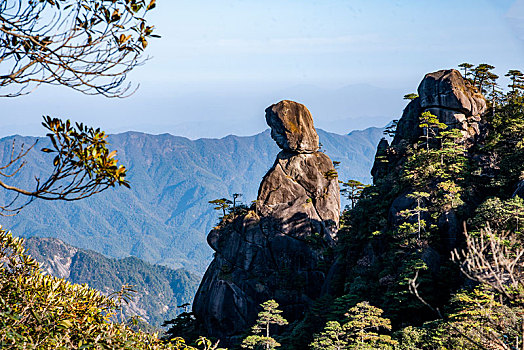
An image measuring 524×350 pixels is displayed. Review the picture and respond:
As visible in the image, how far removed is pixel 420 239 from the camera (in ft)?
100

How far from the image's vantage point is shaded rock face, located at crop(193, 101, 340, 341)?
45.4 m

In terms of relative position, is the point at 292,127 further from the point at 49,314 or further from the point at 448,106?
the point at 49,314

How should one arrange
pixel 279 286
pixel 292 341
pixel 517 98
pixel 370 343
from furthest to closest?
pixel 279 286 < pixel 517 98 < pixel 292 341 < pixel 370 343

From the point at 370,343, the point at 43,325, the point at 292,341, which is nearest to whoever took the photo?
the point at 43,325

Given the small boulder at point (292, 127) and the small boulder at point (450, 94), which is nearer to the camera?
the small boulder at point (450, 94)

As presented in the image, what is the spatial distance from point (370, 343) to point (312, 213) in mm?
25761

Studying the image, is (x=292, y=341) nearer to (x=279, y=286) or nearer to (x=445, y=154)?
(x=279, y=286)

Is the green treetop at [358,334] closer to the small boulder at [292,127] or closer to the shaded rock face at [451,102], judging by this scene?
the shaded rock face at [451,102]

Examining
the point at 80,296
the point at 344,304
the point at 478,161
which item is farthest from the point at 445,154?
the point at 80,296

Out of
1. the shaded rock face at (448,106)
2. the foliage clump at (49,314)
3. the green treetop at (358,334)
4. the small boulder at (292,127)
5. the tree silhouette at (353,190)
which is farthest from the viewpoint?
the small boulder at (292,127)

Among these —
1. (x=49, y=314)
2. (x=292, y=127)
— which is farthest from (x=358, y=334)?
(x=292, y=127)

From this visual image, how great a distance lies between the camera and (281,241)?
155ft

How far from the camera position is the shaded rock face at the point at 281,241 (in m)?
45.4

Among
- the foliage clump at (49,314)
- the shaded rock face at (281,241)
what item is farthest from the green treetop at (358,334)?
the shaded rock face at (281,241)
